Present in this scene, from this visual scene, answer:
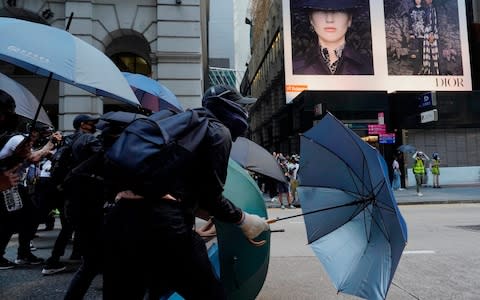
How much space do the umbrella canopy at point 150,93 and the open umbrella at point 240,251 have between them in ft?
14.6

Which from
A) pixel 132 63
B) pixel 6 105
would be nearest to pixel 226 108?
pixel 6 105

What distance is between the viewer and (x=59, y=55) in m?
3.76

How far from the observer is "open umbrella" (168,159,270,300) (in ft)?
9.76

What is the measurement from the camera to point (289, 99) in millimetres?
32219

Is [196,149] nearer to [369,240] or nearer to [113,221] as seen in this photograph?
[113,221]

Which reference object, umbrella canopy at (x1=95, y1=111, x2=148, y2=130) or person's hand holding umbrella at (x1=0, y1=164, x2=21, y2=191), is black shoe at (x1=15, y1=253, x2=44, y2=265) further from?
person's hand holding umbrella at (x1=0, y1=164, x2=21, y2=191)

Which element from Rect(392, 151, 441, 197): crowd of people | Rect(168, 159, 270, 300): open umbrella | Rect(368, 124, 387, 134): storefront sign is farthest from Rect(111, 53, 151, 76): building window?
Rect(168, 159, 270, 300): open umbrella

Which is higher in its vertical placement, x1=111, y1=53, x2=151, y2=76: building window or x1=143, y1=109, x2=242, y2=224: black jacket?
x1=111, y1=53, x2=151, y2=76: building window

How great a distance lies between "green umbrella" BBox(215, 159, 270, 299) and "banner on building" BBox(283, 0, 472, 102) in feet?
96.2

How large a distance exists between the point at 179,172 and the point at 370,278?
1.77 m

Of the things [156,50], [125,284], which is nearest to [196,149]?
[125,284]

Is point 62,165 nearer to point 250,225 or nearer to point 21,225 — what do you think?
point 21,225

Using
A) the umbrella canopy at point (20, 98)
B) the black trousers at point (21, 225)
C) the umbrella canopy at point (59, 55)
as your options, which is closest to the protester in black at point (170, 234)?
the umbrella canopy at point (59, 55)

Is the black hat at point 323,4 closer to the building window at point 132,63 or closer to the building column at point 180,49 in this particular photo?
the building window at point 132,63
